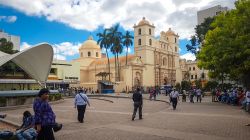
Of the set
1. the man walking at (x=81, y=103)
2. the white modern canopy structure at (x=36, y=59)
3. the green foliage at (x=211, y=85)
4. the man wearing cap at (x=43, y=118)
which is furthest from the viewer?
the green foliage at (x=211, y=85)

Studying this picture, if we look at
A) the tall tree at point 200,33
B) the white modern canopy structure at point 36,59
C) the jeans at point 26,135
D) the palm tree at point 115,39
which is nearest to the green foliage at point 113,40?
the palm tree at point 115,39

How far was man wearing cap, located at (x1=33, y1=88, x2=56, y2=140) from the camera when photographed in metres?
6.18

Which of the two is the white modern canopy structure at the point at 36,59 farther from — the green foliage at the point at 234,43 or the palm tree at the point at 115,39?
the palm tree at the point at 115,39

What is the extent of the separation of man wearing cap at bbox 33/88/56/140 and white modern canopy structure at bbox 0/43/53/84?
17.9 metres

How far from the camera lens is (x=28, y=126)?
7.93m

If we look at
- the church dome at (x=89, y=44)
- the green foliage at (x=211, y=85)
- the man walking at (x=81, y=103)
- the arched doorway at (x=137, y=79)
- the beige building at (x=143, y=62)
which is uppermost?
the church dome at (x=89, y=44)

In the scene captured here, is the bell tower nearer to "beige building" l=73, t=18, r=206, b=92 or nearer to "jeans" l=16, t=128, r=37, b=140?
"beige building" l=73, t=18, r=206, b=92

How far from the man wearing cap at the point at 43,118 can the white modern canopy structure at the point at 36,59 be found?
17.9m

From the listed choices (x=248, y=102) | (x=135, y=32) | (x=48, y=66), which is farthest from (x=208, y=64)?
(x=135, y=32)

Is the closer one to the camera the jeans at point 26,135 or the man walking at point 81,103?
the jeans at point 26,135

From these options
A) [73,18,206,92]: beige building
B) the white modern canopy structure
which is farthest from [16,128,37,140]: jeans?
A: [73,18,206,92]: beige building

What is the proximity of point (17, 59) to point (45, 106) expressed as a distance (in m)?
20.3

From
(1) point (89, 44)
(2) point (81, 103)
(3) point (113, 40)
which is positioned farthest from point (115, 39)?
(2) point (81, 103)

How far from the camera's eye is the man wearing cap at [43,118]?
618 cm
